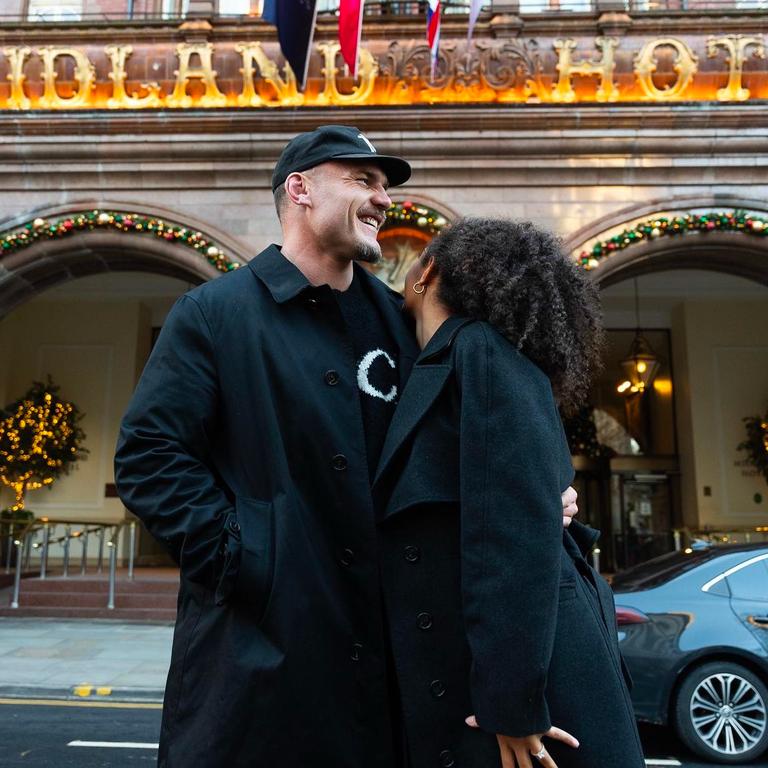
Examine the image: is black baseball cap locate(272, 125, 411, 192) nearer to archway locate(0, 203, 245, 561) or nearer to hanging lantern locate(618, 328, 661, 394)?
hanging lantern locate(618, 328, 661, 394)

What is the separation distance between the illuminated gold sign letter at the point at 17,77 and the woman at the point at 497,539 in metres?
11.2

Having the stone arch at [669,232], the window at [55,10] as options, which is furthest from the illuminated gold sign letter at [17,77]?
the stone arch at [669,232]

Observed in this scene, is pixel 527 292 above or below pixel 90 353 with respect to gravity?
below

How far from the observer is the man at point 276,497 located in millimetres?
1665

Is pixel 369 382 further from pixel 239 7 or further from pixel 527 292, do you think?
pixel 239 7

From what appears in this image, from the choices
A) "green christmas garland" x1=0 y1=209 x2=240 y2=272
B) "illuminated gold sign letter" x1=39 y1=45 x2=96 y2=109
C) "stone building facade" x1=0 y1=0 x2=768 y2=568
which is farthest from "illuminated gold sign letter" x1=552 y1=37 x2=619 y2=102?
"illuminated gold sign letter" x1=39 y1=45 x2=96 y2=109

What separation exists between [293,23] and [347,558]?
31.2ft

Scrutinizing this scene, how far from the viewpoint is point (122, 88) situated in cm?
1122

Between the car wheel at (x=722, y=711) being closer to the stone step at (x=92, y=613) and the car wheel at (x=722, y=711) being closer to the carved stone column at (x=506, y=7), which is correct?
the stone step at (x=92, y=613)

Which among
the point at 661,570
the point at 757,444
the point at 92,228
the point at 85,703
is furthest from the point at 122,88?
the point at 757,444

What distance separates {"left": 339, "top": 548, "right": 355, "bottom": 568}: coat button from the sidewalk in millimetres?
5763

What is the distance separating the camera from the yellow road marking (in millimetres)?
6641

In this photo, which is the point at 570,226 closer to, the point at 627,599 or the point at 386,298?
the point at 627,599

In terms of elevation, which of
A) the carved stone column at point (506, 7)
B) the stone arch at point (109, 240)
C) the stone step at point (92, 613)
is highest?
the carved stone column at point (506, 7)
